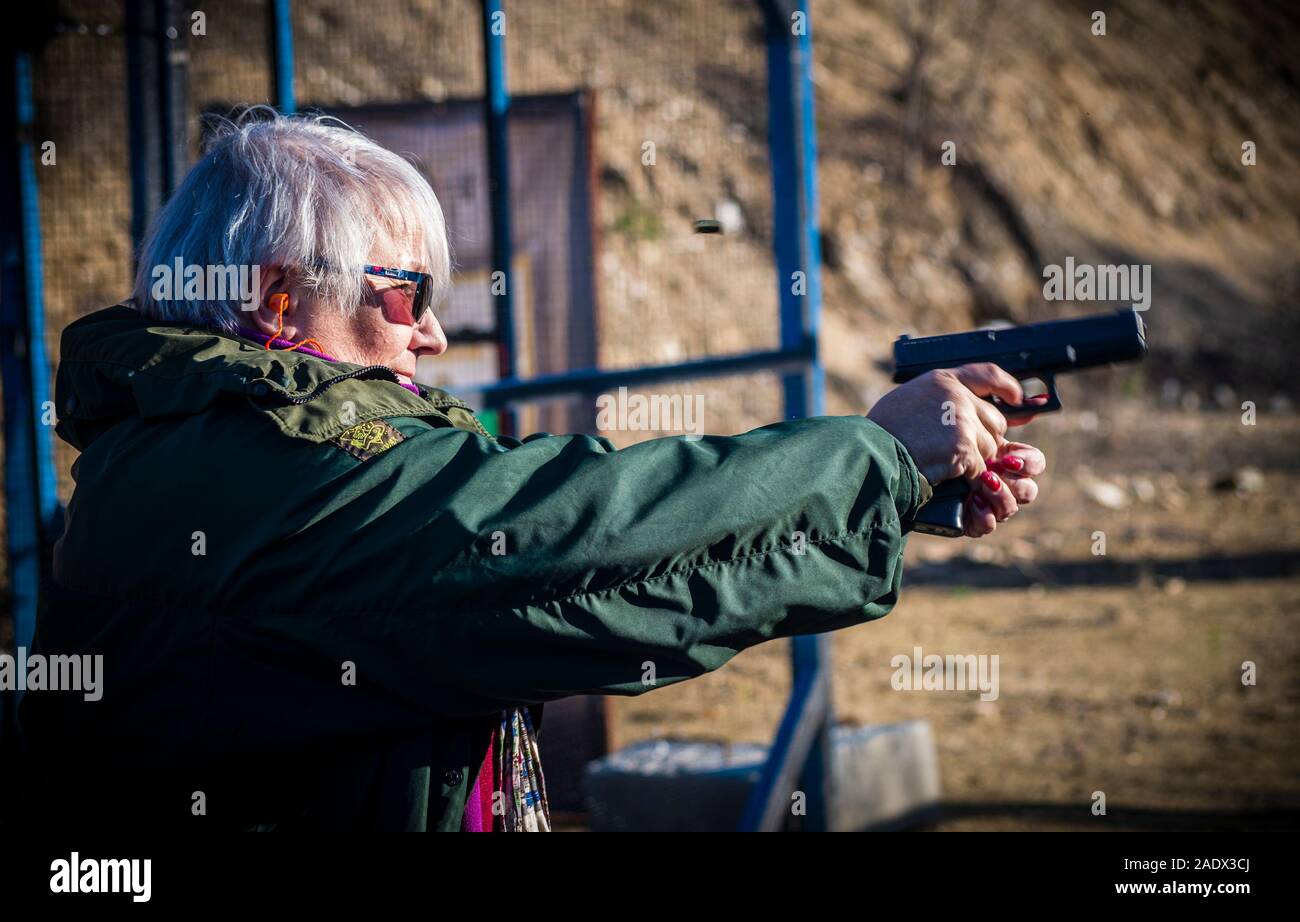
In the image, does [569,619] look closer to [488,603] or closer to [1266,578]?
[488,603]

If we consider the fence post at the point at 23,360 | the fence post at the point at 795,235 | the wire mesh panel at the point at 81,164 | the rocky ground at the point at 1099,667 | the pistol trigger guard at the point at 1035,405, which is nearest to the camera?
the pistol trigger guard at the point at 1035,405

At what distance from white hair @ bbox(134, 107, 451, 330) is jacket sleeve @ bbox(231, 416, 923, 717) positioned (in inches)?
14.8

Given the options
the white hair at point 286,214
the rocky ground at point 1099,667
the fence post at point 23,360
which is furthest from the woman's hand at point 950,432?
the rocky ground at point 1099,667

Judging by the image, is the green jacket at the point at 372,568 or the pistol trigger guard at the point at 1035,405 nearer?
the green jacket at the point at 372,568

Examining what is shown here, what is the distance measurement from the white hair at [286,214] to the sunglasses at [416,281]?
0.8 inches

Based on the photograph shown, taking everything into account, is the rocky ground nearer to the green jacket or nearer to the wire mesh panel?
the wire mesh panel

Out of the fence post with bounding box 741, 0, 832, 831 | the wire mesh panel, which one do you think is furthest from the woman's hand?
the wire mesh panel

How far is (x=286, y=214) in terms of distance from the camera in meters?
1.53

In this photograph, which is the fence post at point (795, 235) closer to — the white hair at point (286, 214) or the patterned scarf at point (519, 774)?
the patterned scarf at point (519, 774)

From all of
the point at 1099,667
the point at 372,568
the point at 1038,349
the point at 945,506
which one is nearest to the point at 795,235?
the point at 1038,349

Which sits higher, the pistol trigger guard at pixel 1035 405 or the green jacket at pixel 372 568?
the pistol trigger guard at pixel 1035 405

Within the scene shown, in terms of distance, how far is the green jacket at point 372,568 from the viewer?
1.26 m

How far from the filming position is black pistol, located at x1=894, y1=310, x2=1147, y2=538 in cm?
201
